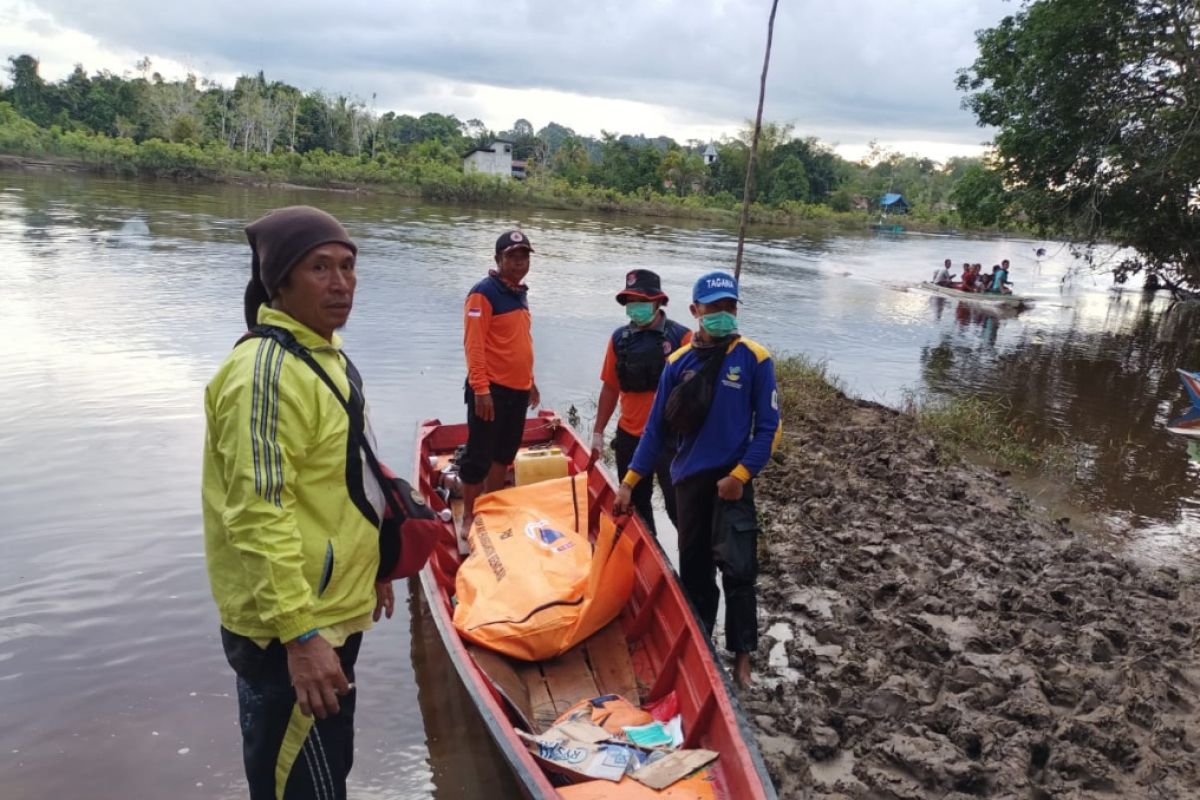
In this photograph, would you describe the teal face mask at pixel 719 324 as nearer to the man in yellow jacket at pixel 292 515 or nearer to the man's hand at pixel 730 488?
the man's hand at pixel 730 488

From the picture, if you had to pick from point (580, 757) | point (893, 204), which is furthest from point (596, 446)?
point (893, 204)

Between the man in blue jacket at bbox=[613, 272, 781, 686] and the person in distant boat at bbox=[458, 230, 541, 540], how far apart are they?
122 centimetres

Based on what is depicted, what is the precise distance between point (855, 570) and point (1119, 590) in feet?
4.92

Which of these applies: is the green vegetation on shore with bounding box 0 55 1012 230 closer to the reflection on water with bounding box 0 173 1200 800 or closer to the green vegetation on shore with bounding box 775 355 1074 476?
the reflection on water with bounding box 0 173 1200 800

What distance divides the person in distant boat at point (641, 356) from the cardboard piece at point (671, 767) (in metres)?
1.49

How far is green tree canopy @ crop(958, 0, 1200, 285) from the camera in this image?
44.9ft

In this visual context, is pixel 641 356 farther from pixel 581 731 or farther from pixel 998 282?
pixel 998 282

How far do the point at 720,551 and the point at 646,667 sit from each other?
714mm

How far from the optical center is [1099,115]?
581 inches

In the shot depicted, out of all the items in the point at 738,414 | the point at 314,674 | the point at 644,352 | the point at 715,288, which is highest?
the point at 715,288

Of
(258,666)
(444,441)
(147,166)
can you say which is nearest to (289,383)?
(258,666)

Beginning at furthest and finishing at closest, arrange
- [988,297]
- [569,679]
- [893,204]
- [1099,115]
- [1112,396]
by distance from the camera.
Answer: [893,204] < [988,297] < [1099,115] < [1112,396] < [569,679]

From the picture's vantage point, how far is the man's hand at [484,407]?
4551 millimetres

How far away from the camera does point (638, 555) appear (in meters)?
4.25
